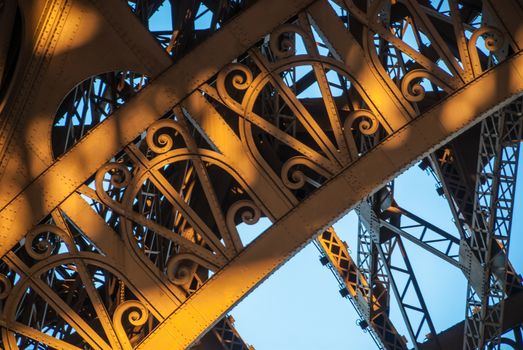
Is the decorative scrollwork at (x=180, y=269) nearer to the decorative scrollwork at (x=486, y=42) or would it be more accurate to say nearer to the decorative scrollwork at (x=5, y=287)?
A: the decorative scrollwork at (x=5, y=287)

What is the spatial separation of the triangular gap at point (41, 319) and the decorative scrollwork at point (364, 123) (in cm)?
286

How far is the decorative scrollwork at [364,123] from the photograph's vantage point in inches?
363

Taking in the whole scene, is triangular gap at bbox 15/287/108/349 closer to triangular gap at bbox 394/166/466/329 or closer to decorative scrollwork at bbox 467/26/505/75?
decorative scrollwork at bbox 467/26/505/75

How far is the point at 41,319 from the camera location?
12.1 meters

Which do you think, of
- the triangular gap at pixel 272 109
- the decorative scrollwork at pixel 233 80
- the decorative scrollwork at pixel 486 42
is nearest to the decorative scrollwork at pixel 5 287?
the decorative scrollwork at pixel 233 80

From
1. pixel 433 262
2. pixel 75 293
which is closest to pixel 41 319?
pixel 75 293

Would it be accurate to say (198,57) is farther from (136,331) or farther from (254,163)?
(136,331)

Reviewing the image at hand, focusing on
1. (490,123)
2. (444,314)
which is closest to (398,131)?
(490,123)

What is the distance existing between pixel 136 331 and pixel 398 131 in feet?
11.6

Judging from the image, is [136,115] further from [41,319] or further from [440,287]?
[440,287]

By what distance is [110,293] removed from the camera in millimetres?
11125

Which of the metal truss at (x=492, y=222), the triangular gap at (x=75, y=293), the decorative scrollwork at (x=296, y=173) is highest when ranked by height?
the metal truss at (x=492, y=222)

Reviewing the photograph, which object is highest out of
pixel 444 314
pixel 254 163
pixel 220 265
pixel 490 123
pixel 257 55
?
pixel 444 314

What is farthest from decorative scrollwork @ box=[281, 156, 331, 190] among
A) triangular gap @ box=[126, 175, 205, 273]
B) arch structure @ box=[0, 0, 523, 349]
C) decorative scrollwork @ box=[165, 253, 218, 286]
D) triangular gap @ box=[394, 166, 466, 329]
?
triangular gap @ box=[394, 166, 466, 329]
